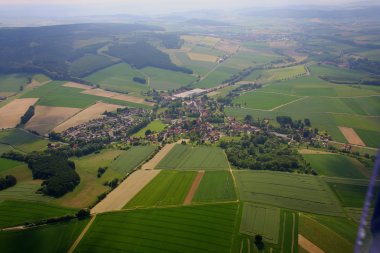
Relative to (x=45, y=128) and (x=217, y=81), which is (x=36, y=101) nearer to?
(x=45, y=128)

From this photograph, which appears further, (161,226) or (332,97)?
(332,97)

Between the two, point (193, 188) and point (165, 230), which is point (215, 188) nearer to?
point (193, 188)

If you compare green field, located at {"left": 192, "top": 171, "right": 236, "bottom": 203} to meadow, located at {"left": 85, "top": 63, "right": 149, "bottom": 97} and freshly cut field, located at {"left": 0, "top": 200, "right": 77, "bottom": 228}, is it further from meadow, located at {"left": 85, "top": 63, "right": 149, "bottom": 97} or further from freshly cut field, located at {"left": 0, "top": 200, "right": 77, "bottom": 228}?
meadow, located at {"left": 85, "top": 63, "right": 149, "bottom": 97}

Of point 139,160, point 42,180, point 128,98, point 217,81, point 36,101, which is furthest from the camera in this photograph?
point 217,81

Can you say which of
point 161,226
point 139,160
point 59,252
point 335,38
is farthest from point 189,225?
point 335,38

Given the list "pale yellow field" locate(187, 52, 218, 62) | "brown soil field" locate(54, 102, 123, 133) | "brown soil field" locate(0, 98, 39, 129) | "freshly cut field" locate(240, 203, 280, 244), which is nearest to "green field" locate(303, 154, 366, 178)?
"freshly cut field" locate(240, 203, 280, 244)

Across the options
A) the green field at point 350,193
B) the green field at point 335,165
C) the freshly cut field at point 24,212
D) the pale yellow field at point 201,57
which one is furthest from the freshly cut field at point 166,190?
the pale yellow field at point 201,57
